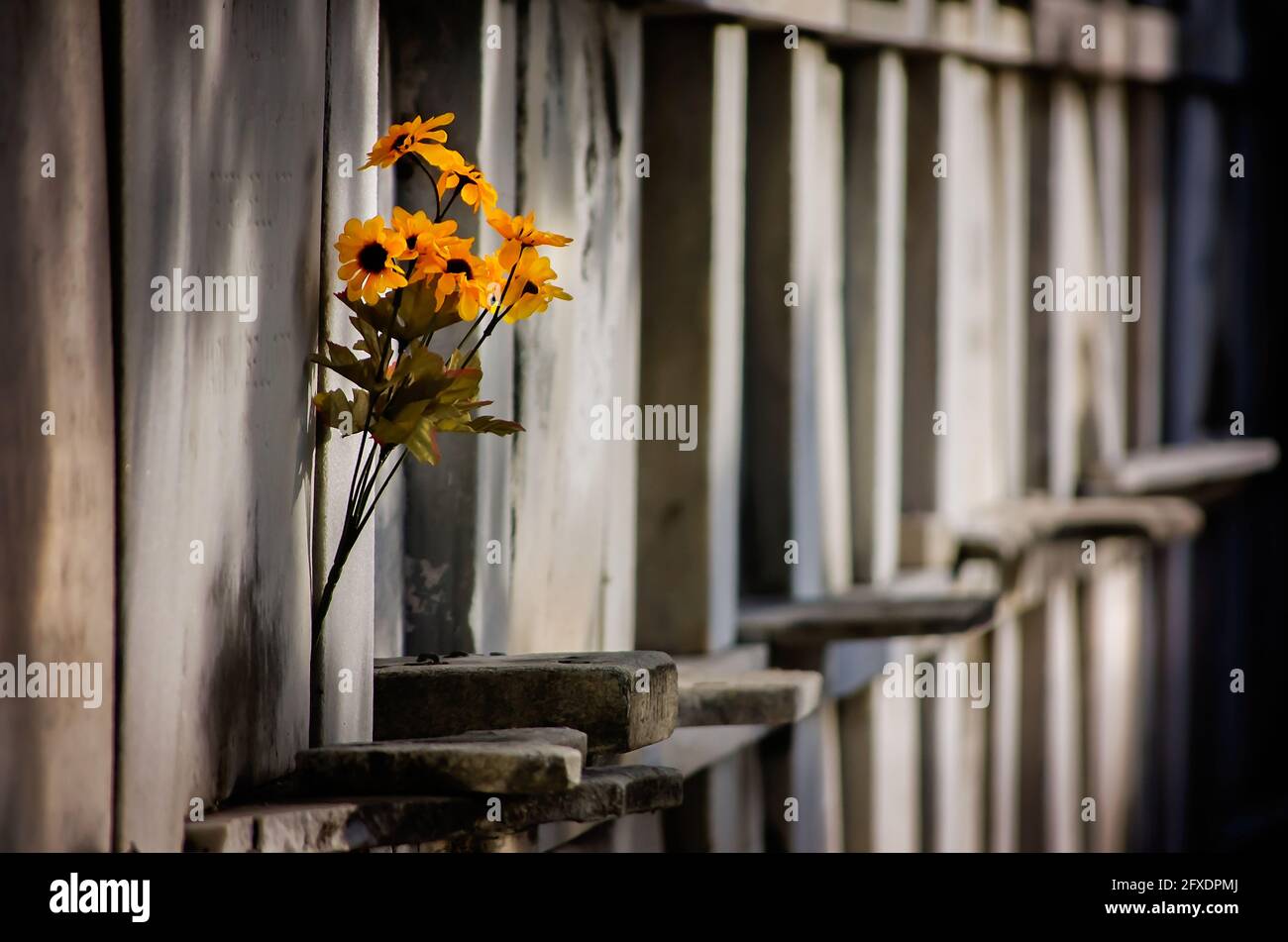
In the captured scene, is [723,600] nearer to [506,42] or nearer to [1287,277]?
A: [506,42]

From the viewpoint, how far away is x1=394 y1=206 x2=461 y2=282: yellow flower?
8.42 ft

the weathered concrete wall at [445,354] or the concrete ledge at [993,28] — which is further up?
the concrete ledge at [993,28]

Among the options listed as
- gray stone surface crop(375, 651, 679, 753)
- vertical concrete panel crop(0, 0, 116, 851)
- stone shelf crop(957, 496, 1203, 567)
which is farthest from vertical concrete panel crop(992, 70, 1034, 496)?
vertical concrete panel crop(0, 0, 116, 851)

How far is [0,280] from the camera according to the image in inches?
78.7

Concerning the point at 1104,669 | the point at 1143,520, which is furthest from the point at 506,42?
the point at 1104,669

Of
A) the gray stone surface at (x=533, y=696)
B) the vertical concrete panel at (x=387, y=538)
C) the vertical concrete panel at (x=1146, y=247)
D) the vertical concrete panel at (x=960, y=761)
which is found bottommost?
the vertical concrete panel at (x=960, y=761)

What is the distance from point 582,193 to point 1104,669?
411 centimetres

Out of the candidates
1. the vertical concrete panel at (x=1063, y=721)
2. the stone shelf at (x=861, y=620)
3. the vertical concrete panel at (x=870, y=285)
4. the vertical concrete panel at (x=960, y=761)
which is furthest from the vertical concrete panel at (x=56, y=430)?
the vertical concrete panel at (x=1063, y=721)

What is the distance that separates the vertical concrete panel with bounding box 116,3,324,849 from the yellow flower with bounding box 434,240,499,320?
18 cm

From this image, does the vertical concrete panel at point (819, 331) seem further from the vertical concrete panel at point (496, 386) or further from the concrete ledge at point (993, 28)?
the vertical concrete panel at point (496, 386)

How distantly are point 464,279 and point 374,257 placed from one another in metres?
0.14

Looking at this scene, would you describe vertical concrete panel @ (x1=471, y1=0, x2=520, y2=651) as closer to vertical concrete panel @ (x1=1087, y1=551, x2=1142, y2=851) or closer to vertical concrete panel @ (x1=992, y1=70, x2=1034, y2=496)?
vertical concrete panel @ (x1=992, y1=70, x2=1034, y2=496)

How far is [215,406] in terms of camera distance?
7.83 ft

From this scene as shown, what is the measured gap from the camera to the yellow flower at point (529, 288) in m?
2.67
